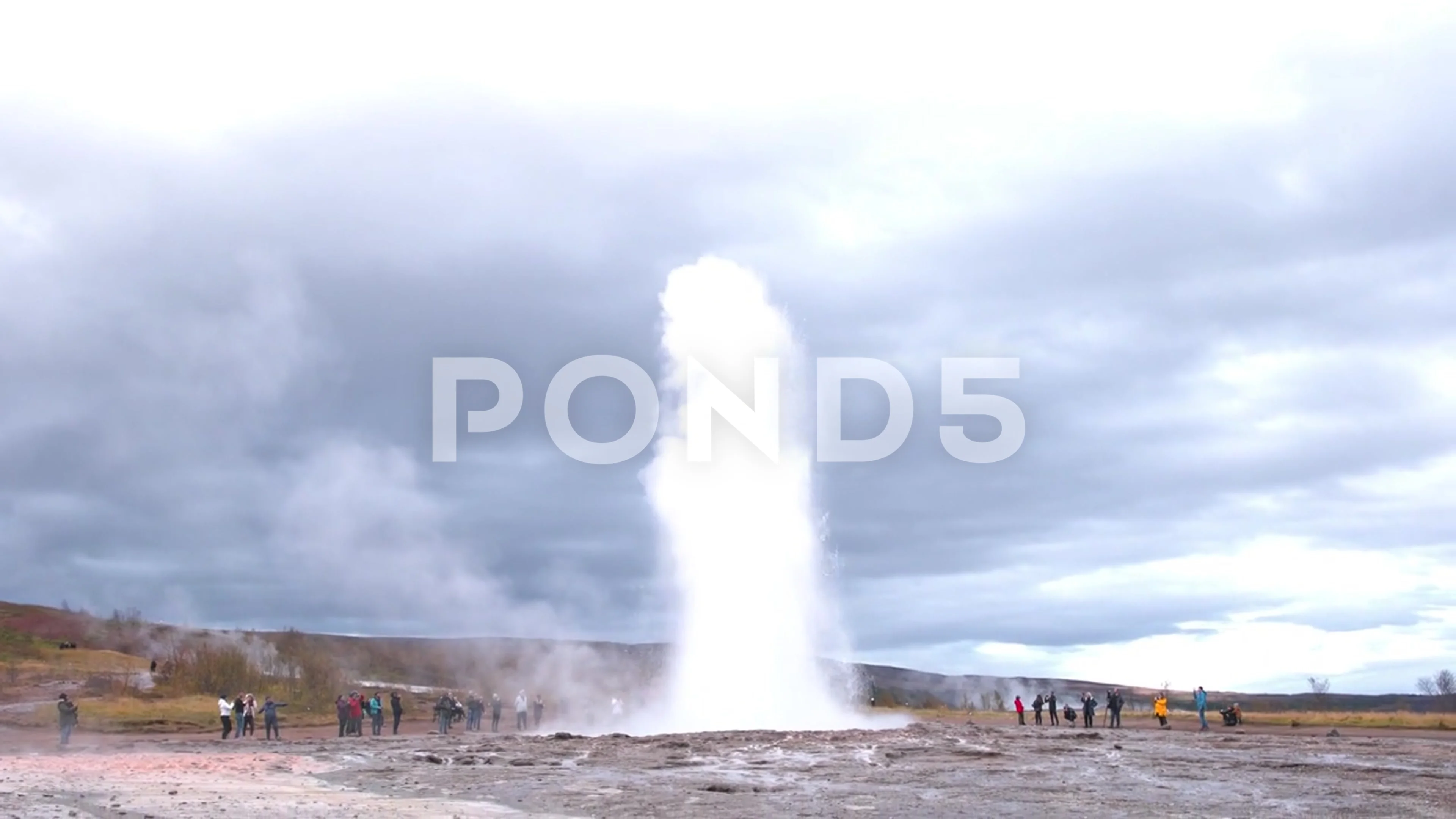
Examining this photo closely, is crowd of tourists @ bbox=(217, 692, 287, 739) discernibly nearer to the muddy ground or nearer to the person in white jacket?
the person in white jacket

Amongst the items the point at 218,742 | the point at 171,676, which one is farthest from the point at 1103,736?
the point at 171,676

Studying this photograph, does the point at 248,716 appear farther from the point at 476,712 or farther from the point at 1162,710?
the point at 1162,710

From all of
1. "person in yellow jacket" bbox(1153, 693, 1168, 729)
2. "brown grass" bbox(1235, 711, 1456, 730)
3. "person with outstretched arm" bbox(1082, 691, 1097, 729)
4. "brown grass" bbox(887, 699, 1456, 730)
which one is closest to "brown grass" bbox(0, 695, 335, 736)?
"brown grass" bbox(887, 699, 1456, 730)

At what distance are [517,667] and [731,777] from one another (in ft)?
157

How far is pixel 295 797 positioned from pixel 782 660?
1903 centimetres

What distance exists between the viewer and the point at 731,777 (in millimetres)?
22859

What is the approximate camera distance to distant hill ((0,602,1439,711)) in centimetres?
5719

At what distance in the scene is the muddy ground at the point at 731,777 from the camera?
18703 millimetres

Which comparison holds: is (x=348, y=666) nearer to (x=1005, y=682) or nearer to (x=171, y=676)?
(x=171, y=676)

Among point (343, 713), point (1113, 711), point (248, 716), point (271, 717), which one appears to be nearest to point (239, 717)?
point (248, 716)

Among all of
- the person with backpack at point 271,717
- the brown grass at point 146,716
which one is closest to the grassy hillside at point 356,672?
the brown grass at point 146,716

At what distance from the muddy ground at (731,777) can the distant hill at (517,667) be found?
11.7 metres

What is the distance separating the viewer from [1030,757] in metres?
27.6

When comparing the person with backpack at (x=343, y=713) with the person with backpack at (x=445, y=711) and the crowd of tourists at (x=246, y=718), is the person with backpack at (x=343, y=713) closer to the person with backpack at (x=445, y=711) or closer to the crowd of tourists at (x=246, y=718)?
the crowd of tourists at (x=246, y=718)
